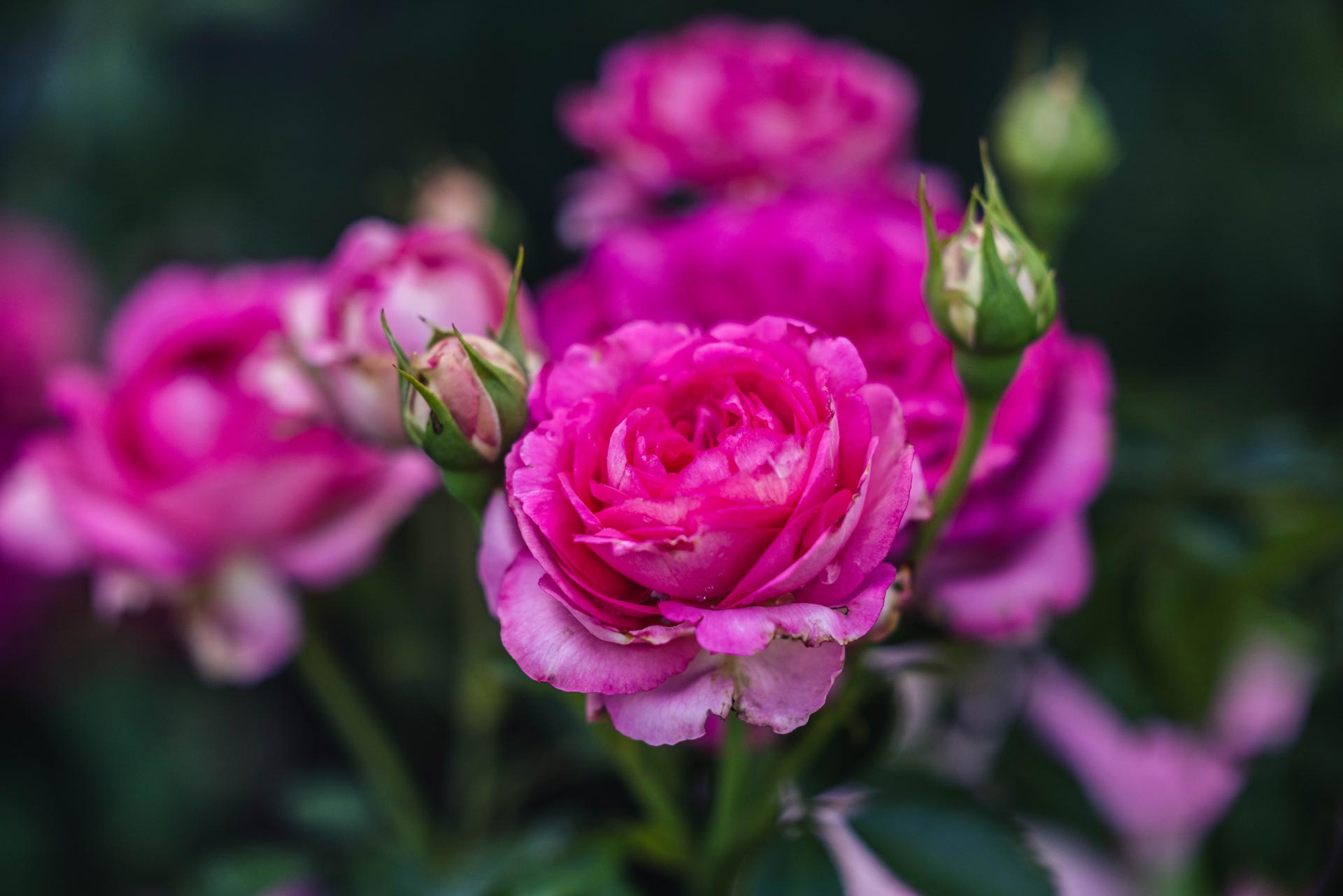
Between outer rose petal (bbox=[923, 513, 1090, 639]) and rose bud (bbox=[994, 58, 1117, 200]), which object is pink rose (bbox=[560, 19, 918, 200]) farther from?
outer rose petal (bbox=[923, 513, 1090, 639])

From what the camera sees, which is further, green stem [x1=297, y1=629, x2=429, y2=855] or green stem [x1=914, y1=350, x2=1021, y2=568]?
green stem [x1=297, y1=629, x2=429, y2=855]

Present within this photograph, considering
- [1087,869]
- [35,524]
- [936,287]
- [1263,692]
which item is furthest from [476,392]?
[1263,692]

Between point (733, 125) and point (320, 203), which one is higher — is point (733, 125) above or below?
above

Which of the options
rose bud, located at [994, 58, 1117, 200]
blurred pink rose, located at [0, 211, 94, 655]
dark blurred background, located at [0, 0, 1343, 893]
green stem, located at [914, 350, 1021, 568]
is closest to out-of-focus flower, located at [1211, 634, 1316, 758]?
dark blurred background, located at [0, 0, 1343, 893]

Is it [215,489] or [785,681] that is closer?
[785,681]

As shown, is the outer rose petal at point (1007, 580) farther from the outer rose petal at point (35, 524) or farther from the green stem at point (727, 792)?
the outer rose petal at point (35, 524)

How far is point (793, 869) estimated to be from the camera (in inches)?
13.7

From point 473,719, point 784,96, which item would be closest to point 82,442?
point 473,719

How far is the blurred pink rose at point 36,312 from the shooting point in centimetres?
76

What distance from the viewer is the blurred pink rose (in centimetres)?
76

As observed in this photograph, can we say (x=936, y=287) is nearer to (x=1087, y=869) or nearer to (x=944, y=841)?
(x=944, y=841)

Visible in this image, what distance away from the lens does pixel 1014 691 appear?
0.54 meters

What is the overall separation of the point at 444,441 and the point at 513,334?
1.7 inches

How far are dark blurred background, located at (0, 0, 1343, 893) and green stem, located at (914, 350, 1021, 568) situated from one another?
13.0 inches
